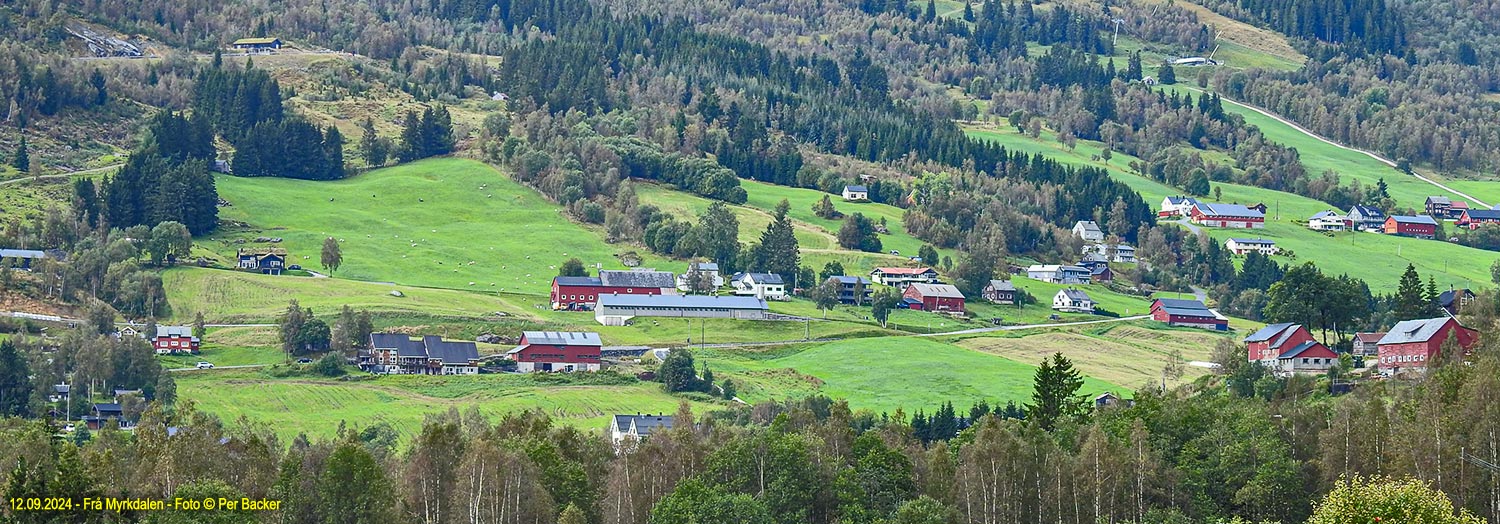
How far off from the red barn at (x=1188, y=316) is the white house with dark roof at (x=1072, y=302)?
780 cm

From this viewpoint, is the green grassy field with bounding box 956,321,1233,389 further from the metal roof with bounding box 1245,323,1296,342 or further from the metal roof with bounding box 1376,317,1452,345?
the metal roof with bounding box 1376,317,1452,345

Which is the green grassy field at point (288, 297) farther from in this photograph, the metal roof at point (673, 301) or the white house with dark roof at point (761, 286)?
the white house with dark roof at point (761, 286)

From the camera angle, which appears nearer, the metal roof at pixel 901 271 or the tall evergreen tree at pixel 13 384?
the tall evergreen tree at pixel 13 384

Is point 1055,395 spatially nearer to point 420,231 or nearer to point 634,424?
point 634,424

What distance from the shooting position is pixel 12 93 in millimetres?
196875

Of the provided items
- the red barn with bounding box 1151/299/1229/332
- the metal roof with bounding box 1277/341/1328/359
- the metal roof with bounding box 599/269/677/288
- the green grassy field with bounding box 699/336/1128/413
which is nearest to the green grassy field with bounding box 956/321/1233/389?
the red barn with bounding box 1151/299/1229/332

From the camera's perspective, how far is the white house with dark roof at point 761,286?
16625 cm

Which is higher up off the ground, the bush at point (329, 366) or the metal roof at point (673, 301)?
the bush at point (329, 366)

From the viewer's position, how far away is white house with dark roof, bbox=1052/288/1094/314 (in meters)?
171

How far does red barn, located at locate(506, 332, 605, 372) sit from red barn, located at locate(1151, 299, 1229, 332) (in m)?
52.9

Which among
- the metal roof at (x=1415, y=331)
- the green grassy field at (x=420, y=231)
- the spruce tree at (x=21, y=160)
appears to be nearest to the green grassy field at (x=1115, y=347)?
the metal roof at (x=1415, y=331)

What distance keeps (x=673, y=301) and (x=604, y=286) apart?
694 cm

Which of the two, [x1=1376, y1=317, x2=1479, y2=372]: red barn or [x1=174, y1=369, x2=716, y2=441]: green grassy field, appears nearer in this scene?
[x1=1376, y1=317, x2=1479, y2=372]: red barn

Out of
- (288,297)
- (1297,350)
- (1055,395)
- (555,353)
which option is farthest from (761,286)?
(1055,395)
